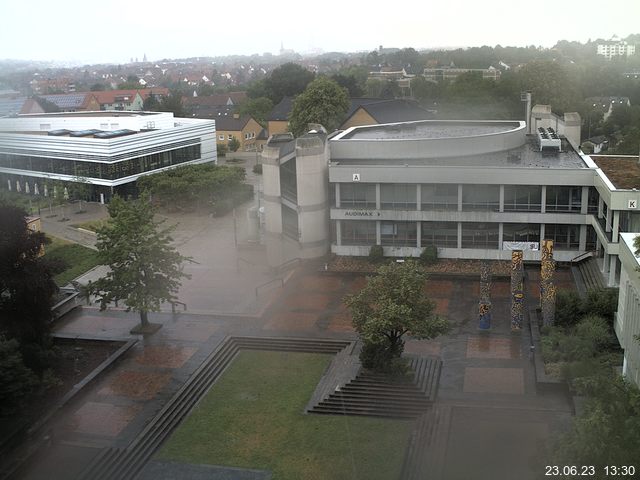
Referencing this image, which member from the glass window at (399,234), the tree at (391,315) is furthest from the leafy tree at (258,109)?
the tree at (391,315)

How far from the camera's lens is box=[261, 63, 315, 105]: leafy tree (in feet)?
211

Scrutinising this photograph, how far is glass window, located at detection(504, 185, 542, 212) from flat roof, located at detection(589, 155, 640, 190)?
204 centimetres

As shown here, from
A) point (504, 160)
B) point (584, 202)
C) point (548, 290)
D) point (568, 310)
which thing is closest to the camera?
point (548, 290)

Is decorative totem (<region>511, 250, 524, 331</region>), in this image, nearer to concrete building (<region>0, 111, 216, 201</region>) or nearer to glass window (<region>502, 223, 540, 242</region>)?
glass window (<region>502, 223, 540, 242</region>)

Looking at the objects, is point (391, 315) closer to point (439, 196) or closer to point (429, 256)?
point (429, 256)

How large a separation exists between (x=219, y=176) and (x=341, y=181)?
1085 centimetres

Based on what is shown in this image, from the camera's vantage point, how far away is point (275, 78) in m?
65.2

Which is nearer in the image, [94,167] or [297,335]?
[297,335]

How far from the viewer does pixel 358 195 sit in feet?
74.1

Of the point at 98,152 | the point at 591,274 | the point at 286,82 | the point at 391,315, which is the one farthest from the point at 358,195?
A: the point at 286,82

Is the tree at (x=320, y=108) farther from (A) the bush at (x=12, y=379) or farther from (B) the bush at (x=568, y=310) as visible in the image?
(A) the bush at (x=12, y=379)

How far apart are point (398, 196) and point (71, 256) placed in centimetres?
1124

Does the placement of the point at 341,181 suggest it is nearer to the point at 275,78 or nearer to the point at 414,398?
the point at 414,398

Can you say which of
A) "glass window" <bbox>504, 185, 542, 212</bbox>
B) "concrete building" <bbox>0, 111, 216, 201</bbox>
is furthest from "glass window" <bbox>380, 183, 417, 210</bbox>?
"concrete building" <bbox>0, 111, 216, 201</bbox>
